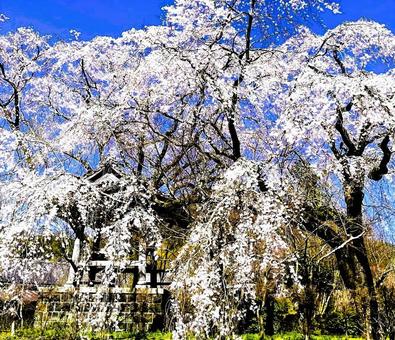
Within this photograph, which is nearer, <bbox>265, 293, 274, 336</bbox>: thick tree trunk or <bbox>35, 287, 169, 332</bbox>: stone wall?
<bbox>265, 293, 274, 336</bbox>: thick tree trunk

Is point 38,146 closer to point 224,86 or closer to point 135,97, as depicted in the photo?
point 135,97

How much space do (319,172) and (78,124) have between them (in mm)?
3989

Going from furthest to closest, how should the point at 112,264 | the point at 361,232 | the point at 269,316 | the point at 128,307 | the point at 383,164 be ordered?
1. the point at 128,307
2. the point at 269,316
3. the point at 361,232
4. the point at 383,164
5. the point at 112,264

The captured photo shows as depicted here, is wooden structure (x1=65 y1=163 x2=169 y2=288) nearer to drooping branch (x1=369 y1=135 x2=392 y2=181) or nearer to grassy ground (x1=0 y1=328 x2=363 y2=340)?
grassy ground (x1=0 y1=328 x2=363 y2=340)

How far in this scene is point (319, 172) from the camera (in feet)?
22.6

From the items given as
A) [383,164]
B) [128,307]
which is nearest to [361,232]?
[383,164]

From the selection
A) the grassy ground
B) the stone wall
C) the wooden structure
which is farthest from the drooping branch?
the stone wall

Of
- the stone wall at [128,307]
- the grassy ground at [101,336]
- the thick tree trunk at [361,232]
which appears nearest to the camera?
the thick tree trunk at [361,232]

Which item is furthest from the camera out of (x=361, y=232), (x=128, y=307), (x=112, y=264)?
(x=128, y=307)

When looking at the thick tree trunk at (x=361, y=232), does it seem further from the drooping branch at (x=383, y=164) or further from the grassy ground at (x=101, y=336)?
the grassy ground at (x=101, y=336)

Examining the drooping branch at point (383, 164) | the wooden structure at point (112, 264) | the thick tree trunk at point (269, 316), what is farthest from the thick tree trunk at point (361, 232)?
the wooden structure at point (112, 264)

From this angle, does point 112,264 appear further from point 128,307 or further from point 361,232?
point 361,232

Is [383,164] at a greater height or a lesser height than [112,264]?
greater

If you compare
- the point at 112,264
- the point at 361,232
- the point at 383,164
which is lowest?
the point at 112,264
